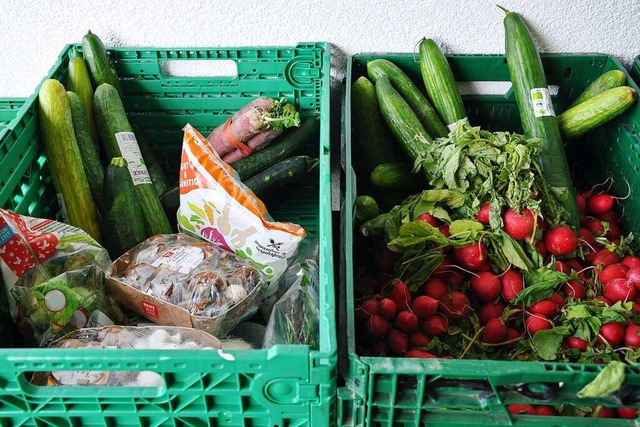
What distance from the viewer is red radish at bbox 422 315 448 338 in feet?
3.15

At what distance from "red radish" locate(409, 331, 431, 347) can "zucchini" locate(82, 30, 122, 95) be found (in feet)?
3.10

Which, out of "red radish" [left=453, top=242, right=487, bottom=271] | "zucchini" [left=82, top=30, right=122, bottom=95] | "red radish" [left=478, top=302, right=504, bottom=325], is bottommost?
"red radish" [left=478, top=302, right=504, bottom=325]

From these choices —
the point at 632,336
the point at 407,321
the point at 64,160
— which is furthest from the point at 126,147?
the point at 632,336

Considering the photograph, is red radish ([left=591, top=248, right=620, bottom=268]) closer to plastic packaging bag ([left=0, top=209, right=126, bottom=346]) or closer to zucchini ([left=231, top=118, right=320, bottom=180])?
zucchini ([left=231, top=118, right=320, bottom=180])

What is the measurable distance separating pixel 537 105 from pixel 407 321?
63cm

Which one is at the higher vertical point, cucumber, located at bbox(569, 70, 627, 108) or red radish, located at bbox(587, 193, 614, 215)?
cucumber, located at bbox(569, 70, 627, 108)

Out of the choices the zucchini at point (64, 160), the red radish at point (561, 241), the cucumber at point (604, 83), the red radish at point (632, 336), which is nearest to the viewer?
the red radish at point (632, 336)

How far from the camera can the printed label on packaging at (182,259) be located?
992 mm

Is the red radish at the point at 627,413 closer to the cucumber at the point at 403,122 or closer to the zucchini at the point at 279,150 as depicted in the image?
the cucumber at the point at 403,122

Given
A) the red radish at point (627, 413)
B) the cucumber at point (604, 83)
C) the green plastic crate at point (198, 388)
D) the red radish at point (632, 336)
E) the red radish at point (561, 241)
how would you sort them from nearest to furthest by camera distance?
1. the green plastic crate at point (198, 388)
2. the red radish at point (627, 413)
3. the red radish at point (632, 336)
4. the red radish at point (561, 241)
5. the cucumber at point (604, 83)

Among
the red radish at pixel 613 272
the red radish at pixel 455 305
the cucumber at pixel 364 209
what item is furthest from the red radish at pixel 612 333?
the cucumber at pixel 364 209

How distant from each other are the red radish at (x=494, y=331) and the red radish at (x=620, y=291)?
22 cm

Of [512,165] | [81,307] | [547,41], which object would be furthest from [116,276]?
[547,41]

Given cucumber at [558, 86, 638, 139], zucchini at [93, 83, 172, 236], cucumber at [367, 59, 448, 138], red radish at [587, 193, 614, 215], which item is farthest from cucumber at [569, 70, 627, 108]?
zucchini at [93, 83, 172, 236]
